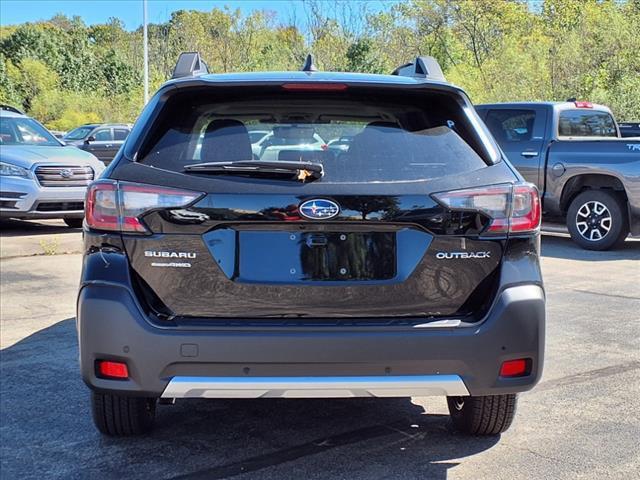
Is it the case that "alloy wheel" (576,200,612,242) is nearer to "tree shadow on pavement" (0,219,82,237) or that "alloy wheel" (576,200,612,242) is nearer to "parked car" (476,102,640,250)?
"parked car" (476,102,640,250)

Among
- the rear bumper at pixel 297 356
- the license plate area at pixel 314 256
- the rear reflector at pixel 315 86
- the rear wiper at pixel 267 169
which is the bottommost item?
the rear bumper at pixel 297 356

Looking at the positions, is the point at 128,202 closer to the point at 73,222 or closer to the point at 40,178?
the point at 40,178

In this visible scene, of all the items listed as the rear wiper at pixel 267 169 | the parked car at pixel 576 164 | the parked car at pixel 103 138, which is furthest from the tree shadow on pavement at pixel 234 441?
the parked car at pixel 103 138

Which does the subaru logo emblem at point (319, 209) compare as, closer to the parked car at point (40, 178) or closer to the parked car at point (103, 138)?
the parked car at point (40, 178)

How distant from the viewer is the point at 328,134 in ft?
10.5

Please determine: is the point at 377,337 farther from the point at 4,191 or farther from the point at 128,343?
the point at 4,191

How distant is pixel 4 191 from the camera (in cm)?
1035

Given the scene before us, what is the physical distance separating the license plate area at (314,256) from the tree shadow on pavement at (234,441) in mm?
964

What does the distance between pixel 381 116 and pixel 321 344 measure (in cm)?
106

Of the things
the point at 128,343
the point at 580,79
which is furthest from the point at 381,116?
the point at 580,79

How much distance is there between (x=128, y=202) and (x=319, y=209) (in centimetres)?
76

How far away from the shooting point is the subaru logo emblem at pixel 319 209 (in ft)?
9.56

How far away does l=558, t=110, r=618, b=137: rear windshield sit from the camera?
34.2 feet

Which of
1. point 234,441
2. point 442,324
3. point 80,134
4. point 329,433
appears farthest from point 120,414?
point 80,134
